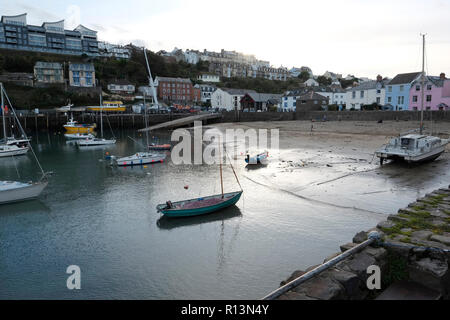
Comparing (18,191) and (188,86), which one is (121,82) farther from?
(18,191)

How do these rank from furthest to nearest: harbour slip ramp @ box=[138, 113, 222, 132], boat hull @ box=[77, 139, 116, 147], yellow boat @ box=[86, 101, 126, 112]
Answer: yellow boat @ box=[86, 101, 126, 112], harbour slip ramp @ box=[138, 113, 222, 132], boat hull @ box=[77, 139, 116, 147]

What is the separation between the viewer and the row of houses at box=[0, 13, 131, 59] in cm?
11119

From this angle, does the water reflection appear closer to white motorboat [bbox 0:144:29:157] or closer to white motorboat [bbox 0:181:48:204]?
white motorboat [bbox 0:181:48:204]

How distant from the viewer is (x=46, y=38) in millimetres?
117625

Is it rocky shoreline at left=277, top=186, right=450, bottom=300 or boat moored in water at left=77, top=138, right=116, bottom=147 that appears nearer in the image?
rocky shoreline at left=277, top=186, right=450, bottom=300

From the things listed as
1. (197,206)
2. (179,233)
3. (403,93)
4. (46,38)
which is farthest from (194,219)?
(46,38)

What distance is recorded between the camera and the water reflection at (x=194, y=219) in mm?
14484

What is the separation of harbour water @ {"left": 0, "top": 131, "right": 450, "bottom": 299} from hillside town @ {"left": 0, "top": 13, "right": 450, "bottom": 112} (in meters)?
36.9

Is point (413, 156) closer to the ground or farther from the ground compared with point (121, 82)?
closer to the ground

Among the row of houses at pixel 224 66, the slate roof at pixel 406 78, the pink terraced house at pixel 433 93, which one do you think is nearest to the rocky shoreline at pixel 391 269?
the pink terraced house at pixel 433 93

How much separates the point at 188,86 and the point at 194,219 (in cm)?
9383

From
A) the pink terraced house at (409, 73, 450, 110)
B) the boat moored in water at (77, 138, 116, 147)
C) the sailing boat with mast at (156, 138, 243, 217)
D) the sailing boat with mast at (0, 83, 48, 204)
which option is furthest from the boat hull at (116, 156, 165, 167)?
the pink terraced house at (409, 73, 450, 110)

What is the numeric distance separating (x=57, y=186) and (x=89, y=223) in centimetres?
878
